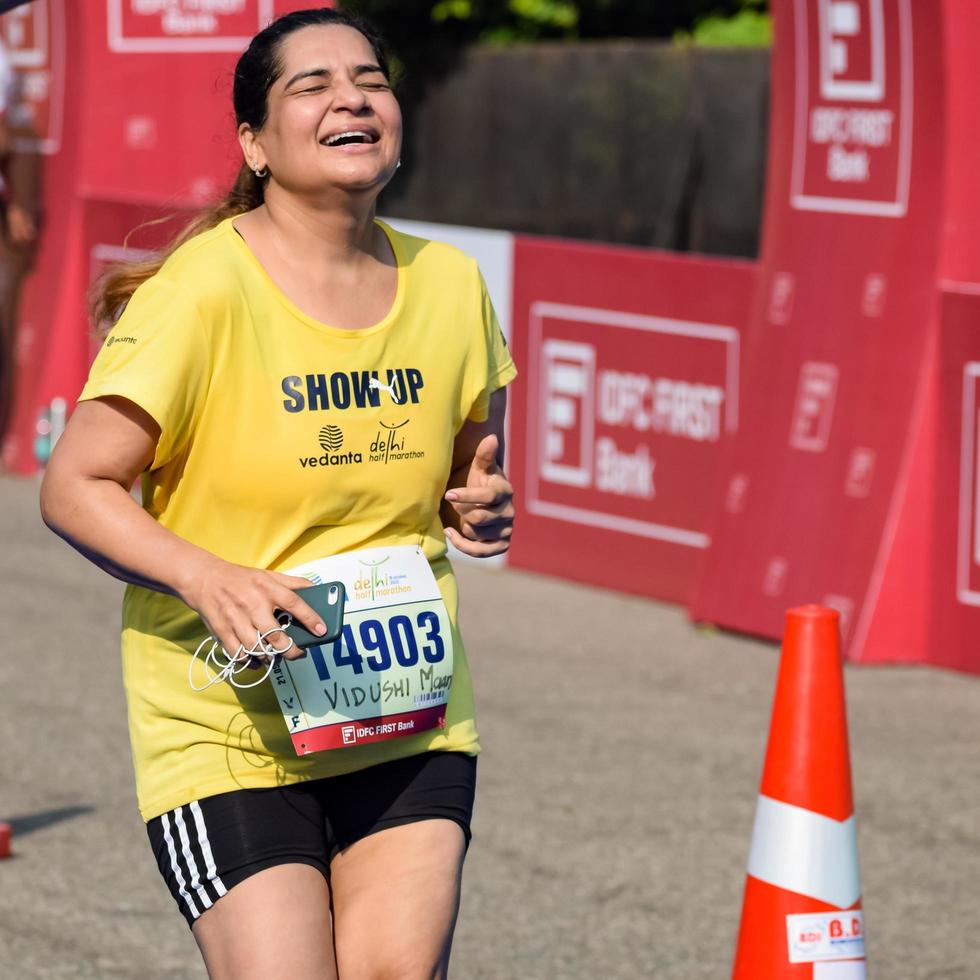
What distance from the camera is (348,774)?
3350mm

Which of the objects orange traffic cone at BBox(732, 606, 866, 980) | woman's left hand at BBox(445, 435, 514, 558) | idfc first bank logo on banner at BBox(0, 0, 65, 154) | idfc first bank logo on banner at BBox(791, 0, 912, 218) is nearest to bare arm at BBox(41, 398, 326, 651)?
woman's left hand at BBox(445, 435, 514, 558)

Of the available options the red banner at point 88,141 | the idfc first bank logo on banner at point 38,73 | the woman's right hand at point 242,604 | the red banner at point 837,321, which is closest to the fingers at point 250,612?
the woman's right hand at point 242,604

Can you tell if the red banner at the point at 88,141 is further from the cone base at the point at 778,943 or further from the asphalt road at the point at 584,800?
the cone base at the point at 778,943

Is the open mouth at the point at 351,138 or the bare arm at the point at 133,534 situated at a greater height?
the open mouth at the point at 351,138

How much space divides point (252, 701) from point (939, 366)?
17.7 ft

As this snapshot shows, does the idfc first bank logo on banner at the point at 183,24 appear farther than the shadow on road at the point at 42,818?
Yes

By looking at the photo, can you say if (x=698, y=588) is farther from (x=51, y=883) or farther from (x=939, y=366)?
(x=51, y=883)

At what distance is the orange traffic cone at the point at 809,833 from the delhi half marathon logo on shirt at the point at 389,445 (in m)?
0.99

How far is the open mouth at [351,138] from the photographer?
3248 mm

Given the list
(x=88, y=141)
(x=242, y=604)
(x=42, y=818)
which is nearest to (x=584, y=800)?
(x=42, y=818)

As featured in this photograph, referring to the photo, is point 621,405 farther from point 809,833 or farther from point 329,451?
point 329,451

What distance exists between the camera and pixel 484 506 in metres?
3.52

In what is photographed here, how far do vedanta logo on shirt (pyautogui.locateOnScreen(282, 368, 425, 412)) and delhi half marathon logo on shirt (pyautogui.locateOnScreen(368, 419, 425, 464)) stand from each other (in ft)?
0.13

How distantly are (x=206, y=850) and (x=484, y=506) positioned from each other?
2.33 feet
